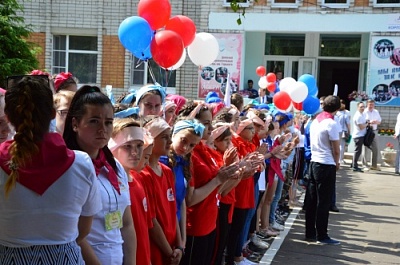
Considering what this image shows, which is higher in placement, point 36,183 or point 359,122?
point 36,183

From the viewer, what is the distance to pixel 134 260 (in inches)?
124

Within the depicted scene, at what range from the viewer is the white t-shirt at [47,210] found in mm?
2242

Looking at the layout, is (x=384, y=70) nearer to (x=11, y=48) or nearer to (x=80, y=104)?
(x=11, y=48)

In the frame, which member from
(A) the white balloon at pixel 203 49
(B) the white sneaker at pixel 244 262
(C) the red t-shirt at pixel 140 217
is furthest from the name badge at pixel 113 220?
(A) the white balloon at pixel 203 49

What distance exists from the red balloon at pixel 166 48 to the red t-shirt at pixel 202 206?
6.21 ft

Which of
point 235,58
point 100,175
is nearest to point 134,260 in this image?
point 100,175

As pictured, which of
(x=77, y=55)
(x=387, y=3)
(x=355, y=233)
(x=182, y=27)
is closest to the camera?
(x=182, y=27)

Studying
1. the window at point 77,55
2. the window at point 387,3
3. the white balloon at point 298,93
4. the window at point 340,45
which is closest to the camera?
the white balloon at point 298,93

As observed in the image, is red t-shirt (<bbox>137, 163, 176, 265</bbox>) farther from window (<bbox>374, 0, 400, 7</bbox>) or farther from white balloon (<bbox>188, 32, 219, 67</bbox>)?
window (<bbox>374, 0, 400, 7</bbox>)

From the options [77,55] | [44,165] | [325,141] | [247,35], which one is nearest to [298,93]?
[325,141]

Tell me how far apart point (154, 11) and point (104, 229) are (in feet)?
13.9

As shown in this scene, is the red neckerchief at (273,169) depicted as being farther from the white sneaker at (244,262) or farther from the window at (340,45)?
the window at (340,45)

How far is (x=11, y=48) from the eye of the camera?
429 inches

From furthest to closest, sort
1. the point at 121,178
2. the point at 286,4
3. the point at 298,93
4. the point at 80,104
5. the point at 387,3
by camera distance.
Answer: the point at 286,4
the point at 387,3
the point at 298,93
the point at 121,178
the point at 80,104
